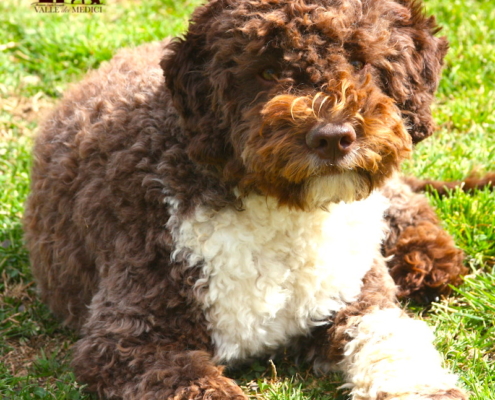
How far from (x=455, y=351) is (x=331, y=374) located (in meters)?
0.68

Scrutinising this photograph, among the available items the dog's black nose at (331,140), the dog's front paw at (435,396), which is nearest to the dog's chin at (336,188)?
the dog's black nose at (331,140)

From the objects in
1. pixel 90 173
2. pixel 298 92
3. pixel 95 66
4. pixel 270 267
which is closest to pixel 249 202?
pixel 270 267

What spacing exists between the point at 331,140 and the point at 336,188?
1.04 ft

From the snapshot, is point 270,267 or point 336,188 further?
point 270,267

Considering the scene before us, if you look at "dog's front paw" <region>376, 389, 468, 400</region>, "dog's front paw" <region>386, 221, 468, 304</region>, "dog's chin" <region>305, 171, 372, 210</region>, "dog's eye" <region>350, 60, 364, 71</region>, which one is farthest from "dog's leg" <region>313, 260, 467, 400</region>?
"dog's eye" <region>350, 60, 364, 71</region>

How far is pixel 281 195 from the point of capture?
359 cm

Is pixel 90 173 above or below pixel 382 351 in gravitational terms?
above

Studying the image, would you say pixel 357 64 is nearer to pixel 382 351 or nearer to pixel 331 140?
pixel 331 140

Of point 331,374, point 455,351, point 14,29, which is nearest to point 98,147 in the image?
point 331,374

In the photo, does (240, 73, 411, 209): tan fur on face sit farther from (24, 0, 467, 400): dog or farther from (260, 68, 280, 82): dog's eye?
(260, 68, 280, 82): dog's eye

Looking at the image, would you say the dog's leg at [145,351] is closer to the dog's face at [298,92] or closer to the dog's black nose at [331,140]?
the dog's face at [298,92]

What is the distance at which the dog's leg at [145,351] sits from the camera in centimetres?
365

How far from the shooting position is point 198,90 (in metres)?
3.72

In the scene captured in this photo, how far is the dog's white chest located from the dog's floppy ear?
12.4 inches
